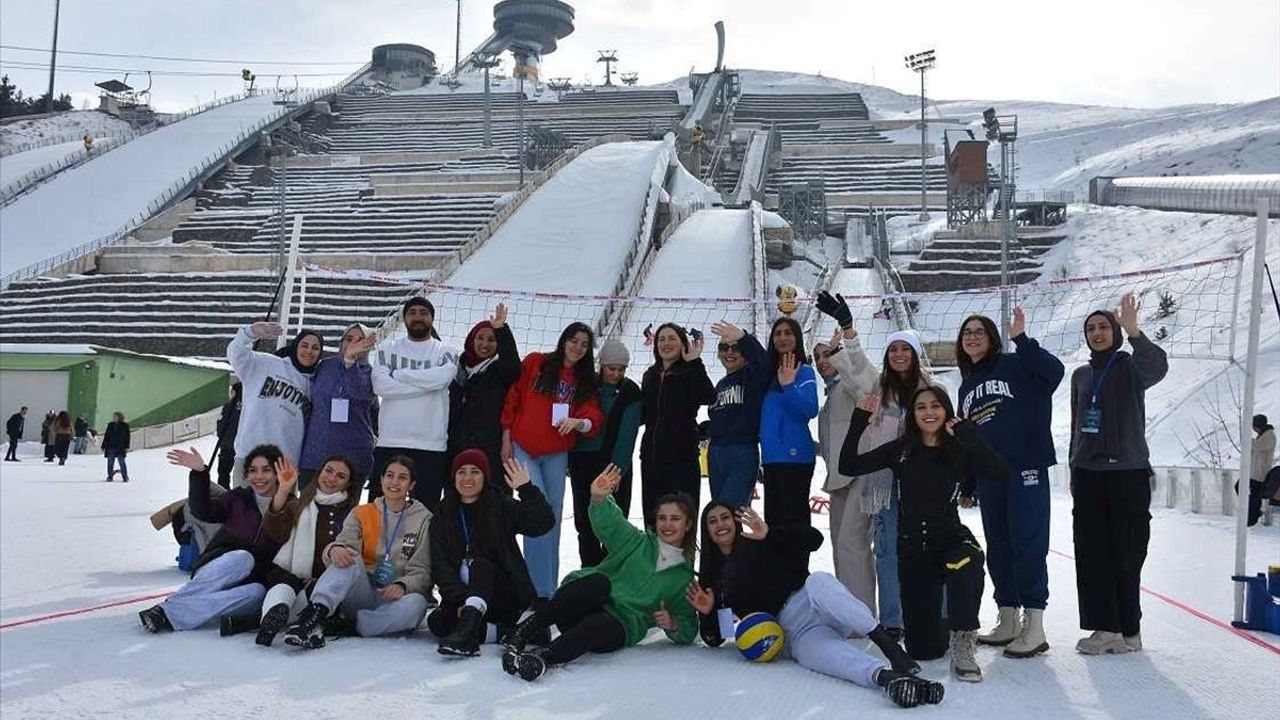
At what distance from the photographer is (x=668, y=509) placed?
5.00 m

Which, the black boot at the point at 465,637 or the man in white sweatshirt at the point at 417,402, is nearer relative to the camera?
the black boot at the point at 465,637

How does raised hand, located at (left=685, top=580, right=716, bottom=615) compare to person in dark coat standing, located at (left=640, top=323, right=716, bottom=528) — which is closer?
raised hand, located at (left=685, top=580, right=716, bottom=615)

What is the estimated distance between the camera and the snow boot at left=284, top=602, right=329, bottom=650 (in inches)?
184

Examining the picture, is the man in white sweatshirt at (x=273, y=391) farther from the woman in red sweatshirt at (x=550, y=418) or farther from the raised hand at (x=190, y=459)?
the woman in red sweatshirt at (x=550, y=418)

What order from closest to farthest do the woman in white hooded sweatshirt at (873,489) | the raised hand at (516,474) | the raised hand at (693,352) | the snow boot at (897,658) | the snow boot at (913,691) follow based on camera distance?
the snow boot at (913,691), the snow boot at (897,658), the woman in white hooded sweatshirt at (873,489), the raised hand at (516,474), the raised hand at (693,352)

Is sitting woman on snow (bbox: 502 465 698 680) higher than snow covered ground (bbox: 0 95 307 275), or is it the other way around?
snow covered ground (bbox: 0 95 307 275)

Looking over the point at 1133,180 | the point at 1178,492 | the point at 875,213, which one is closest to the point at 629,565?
the point at 1178,492

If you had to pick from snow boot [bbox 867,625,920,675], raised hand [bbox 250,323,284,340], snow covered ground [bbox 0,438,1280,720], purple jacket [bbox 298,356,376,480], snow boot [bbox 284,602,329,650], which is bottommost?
snow covered ground [bbox 0,438,1280,720]

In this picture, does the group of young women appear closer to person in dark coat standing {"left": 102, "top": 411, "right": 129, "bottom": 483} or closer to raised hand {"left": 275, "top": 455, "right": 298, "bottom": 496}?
raised hand {"left": 275, "top": 455, "right": 298, "bottom": 496}

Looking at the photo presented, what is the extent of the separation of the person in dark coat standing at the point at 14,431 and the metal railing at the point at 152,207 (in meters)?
13.9

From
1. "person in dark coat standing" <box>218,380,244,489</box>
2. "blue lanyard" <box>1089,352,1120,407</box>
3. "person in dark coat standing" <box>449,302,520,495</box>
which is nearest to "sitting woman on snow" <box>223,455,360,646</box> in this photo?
"person in dark coat standing" <box>449,302,520,495</box>

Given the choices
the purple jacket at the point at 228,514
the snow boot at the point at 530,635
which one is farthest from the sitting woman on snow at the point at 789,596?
the purple jacket at the point at 228,514

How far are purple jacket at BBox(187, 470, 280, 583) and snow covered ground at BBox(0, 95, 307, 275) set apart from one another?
1279 inches

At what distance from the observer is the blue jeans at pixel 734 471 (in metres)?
5.58
